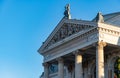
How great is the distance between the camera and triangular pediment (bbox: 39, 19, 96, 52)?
47431 mm

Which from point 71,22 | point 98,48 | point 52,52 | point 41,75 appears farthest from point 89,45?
point 41,75

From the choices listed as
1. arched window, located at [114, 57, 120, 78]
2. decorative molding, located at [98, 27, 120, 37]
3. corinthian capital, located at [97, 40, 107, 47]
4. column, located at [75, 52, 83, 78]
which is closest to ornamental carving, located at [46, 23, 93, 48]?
decorative molding, located at [98, 27, 120, 37]

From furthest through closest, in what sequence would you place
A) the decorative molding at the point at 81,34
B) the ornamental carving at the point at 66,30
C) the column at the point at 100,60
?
the ornamental carving at the point at 66,30, the decorative molding at the point at 81,34, the column at the point at 100,60

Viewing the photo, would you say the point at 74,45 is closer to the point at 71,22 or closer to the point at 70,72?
the point at 71,22

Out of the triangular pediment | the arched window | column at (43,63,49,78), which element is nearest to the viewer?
the arched window

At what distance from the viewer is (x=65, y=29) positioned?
169ft

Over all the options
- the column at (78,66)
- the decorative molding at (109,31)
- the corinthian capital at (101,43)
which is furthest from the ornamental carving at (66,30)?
the column at (78,66)

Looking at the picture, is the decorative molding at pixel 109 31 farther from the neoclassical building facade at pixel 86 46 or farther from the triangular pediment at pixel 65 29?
the triangular pediment at pixel 65 29

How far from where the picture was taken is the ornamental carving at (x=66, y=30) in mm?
48069

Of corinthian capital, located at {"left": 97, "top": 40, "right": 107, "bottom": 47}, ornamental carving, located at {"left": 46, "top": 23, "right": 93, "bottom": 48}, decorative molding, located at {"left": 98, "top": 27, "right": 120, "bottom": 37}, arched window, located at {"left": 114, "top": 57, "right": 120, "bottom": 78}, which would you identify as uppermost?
ornamental carving, located at {"left": 46, "top": 23, "right": 93, "bottom": 48}

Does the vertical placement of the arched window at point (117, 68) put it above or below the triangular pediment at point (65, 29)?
below

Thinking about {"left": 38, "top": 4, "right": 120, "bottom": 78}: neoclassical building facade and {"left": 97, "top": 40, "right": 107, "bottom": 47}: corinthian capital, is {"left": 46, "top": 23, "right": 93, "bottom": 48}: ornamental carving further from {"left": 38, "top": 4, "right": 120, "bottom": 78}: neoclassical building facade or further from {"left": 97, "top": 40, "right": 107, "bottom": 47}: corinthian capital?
{"left": 97, "top": 40, "right": 107, "bottom": 47}: corinthian capital

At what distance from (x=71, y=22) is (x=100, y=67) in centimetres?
786

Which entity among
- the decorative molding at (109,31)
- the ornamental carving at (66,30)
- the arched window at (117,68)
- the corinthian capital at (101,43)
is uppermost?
the ornamental carving at (66,30)
